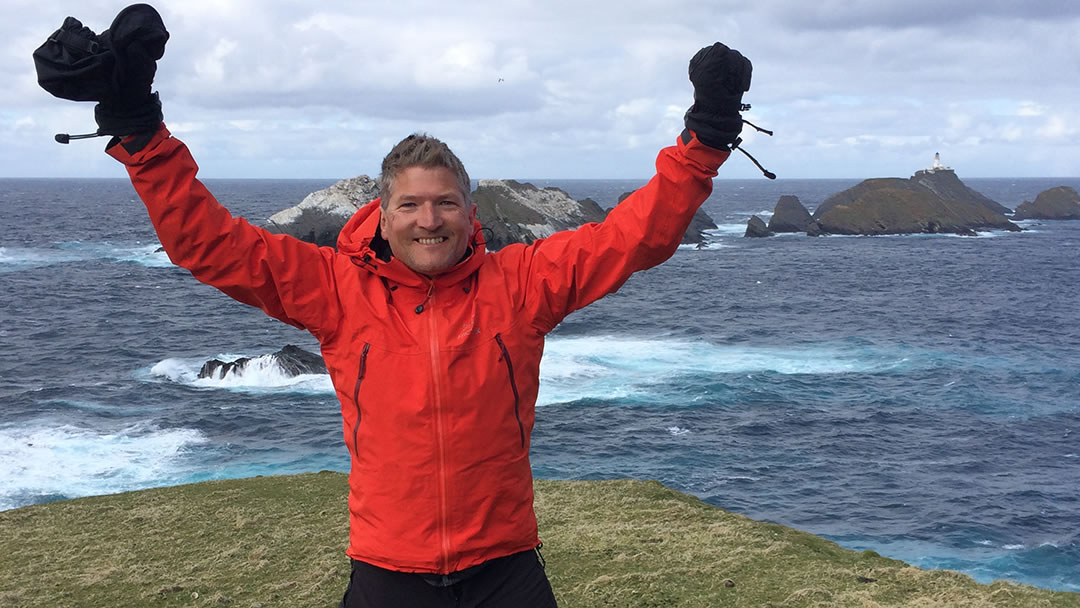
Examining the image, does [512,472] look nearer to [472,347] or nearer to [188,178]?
[472,347]

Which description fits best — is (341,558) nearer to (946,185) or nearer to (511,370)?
(511,370)

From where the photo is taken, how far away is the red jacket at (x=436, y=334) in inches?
154

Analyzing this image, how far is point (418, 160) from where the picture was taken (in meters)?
4.04

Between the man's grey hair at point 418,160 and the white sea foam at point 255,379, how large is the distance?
98.4 ft

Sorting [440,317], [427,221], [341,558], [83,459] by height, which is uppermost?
[427,221]

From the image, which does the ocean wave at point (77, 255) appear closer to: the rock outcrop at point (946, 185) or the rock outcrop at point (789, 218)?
the rock outcrop at point (789, 218)

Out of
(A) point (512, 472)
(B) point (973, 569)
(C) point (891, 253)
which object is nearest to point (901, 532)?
(B) point (973, 569)

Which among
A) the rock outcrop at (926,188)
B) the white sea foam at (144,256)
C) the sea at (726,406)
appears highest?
the rock outcrop at (926,188)

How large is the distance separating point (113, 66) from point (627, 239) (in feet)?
6.88

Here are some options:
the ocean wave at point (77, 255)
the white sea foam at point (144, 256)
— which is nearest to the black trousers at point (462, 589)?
the white sea foam at point (144, 256)

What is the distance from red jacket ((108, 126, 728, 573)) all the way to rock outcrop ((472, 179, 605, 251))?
69851 mm

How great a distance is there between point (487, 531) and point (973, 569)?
1849 centimetres

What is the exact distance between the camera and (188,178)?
12.4 feet

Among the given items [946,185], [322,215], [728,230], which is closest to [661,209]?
[322,215]
